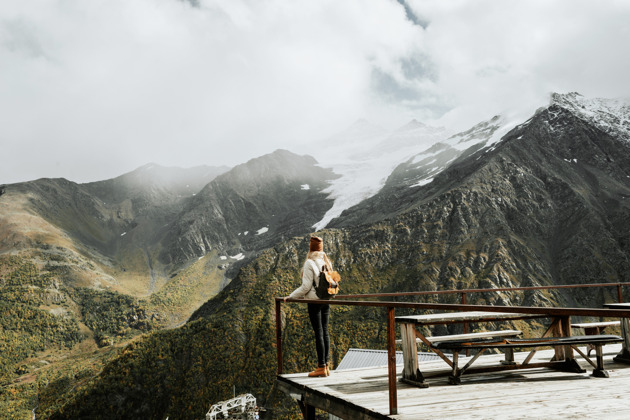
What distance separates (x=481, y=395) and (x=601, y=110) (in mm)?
165795

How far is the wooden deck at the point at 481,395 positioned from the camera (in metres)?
4.93

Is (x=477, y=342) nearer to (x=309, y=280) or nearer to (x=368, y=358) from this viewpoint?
(x=309, y=280)

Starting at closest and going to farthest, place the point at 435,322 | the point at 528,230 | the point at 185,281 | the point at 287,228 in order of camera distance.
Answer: the point at 435,322
the point at 528,230
the point at 185,281
the point at 287,228

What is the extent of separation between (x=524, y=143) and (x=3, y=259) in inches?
7197

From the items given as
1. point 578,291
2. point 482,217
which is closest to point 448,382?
point 578,291

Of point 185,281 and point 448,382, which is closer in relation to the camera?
point 448,382

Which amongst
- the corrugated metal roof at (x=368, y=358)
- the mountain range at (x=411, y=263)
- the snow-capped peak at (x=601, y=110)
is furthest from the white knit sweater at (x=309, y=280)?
the snow-capped peak at (x=601, y=110)

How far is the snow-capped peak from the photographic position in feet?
419

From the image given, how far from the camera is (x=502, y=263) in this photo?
8788 centimetres

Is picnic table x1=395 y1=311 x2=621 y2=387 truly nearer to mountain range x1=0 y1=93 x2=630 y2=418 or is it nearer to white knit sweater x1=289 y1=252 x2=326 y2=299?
white knit sweater x1=289 y1=252 x2=326 y2=299

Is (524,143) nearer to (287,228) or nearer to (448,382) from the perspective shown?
(287,228)

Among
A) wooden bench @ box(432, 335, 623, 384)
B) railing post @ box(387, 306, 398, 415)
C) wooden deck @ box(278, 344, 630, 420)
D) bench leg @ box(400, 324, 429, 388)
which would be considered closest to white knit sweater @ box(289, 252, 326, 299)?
wooden deck @ box(278, 344, 630, 420)

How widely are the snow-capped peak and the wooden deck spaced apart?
473ft

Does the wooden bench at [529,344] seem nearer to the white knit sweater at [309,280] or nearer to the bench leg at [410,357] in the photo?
the bench leg at [410,357]
